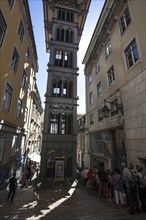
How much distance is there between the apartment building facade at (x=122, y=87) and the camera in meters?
8.16

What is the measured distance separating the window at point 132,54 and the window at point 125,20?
2.13 metres

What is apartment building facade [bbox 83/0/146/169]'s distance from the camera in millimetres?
8156

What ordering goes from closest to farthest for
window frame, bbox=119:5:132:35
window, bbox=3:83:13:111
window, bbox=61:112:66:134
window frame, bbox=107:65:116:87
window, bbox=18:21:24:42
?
window frame, bbox=119:5:132:35, window, bbox=3:83:13:111, window frame, bbox=107:65:116:87, window, bbox=18:21:24:42, window, bbox=61:112:66:134

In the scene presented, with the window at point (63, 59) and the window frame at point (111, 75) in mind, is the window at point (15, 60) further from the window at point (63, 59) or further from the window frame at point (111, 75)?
the window frame at point (111, 75)

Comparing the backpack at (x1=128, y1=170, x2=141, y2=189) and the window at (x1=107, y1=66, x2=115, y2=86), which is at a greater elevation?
the window at (x1=107, y1=66, x2=115, y2=86)

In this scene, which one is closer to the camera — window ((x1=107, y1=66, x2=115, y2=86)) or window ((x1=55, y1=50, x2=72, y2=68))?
window ((x1=107, y1=66, x2=115, y2=86))

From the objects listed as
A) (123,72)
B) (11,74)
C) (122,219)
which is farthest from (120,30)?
(122,219)

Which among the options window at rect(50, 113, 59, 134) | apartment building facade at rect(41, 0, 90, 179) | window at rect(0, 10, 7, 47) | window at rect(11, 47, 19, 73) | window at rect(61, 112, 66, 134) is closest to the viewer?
window at rect(0, 10, 7, 47)

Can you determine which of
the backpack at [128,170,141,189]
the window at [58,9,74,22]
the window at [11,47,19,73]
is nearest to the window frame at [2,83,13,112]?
the window at [11,47,19,73]

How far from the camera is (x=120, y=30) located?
1130cm

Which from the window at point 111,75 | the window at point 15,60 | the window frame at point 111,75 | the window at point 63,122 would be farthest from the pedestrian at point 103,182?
the window at point 15,60

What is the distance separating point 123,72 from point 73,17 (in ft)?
59.2

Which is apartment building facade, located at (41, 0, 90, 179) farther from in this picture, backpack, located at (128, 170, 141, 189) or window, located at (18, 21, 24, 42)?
backpack, located at (128, 170, 141, 189)

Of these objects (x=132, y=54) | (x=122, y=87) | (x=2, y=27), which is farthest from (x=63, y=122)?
(x=2, y=27)
